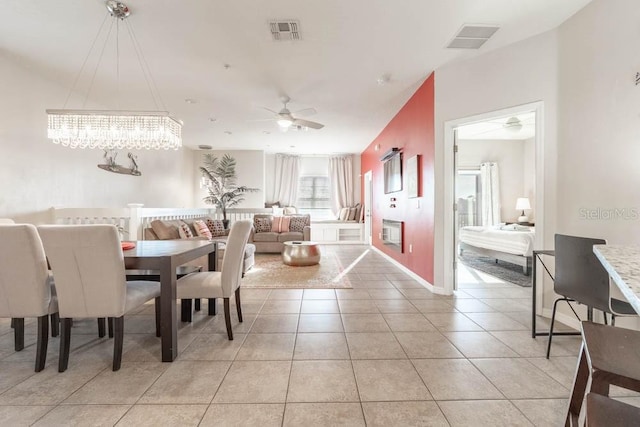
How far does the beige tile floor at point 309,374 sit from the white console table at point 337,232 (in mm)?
5230

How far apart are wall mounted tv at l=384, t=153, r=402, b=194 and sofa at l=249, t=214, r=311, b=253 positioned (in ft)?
6.71

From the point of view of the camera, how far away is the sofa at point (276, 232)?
250 inches

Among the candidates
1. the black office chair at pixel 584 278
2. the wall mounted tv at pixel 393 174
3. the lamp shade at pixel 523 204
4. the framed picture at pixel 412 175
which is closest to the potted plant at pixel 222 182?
the wall mounted tv at pixel 393 174

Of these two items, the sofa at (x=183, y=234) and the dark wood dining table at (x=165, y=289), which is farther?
the sofa at (x=183, y=234)

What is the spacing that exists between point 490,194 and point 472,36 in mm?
4855

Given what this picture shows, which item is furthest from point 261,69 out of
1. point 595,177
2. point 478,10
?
point 595,177

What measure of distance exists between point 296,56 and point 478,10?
1748 mm

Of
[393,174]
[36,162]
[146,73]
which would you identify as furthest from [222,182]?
[393,174]

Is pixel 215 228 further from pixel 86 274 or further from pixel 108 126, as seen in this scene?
pixel 86 274

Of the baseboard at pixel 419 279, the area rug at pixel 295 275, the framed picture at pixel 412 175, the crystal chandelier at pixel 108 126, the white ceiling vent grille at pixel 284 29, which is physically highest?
the white ceiling vent grille at pixel 284 29

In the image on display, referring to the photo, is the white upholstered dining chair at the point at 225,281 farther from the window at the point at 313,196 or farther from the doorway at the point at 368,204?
the window at the point at 313,196

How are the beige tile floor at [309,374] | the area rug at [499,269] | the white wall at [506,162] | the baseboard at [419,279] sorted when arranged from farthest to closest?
the white wall at [506,162] < the area rug at [499,269] < the baseboard at [419,279] < the beige tile floor at [309,374]

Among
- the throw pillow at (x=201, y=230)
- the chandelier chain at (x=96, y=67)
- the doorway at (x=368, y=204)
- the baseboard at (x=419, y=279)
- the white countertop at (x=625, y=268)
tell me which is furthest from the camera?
the doorway at (x=368, y=204)

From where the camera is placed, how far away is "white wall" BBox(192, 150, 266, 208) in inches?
322
